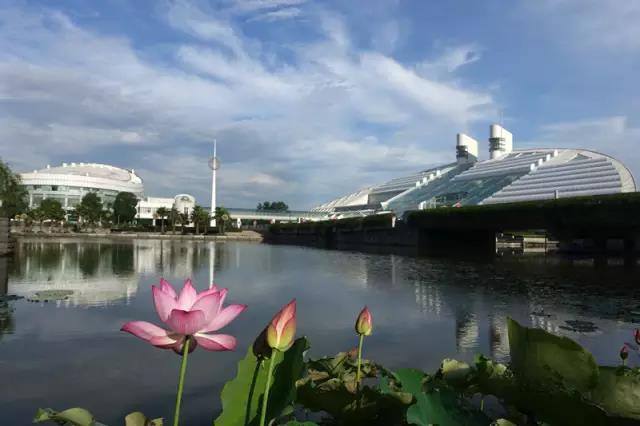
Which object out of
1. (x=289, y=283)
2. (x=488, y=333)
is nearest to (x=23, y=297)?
(x=289, y=283)

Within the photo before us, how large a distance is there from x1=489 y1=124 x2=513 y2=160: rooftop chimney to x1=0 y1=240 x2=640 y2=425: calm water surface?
297 ft

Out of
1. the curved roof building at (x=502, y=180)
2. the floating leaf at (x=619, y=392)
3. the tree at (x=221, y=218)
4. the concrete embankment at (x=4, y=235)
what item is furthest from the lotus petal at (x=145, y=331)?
the tree at (x=221, y=218)

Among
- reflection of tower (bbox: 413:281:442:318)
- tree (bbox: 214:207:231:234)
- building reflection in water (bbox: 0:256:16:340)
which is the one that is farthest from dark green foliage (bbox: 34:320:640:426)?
tree (bbox: 214:207:231:234)

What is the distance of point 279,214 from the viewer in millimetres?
125938

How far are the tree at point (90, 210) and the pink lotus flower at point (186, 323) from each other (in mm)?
95392

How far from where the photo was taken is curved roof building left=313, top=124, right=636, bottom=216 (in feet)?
197

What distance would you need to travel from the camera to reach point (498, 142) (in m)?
104

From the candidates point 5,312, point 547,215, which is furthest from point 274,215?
point 5,312

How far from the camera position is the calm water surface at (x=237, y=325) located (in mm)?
4980

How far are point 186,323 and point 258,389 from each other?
555 millimetres

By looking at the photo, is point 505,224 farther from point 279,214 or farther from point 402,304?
point 279,214

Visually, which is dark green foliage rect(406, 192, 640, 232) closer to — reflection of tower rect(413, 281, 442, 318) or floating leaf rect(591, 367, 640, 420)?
reflection of tower rect(413, 281, 442, 318)

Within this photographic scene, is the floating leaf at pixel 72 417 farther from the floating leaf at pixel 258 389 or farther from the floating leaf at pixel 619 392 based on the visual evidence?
the floating leaf at pixel 619 392

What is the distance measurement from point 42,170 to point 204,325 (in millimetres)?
144047
